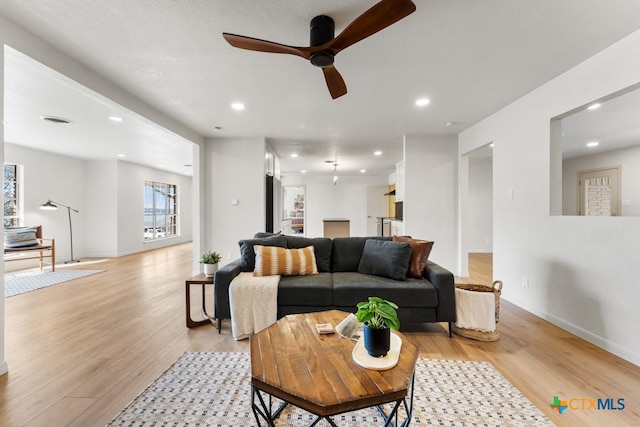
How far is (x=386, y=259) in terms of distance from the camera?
111 inches

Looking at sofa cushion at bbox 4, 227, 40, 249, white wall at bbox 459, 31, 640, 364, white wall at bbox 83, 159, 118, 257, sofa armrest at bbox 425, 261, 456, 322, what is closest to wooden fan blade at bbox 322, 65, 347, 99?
sofa armrest at bbox 425, 261, 456, 322

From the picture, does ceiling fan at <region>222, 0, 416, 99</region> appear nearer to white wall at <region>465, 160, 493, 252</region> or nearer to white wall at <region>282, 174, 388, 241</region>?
white wall at <region>465, 160, 493, 252</region>

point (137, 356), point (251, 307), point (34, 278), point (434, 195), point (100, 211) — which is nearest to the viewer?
point (137, 356)

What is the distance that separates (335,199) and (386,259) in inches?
271

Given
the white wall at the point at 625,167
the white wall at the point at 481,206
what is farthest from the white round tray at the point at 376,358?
the white wall at the point at 625,167

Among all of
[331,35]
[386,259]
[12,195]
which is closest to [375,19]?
[331,35]

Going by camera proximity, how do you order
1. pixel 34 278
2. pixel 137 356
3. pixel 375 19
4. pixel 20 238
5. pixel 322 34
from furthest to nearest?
pixel 20 238 < pixel 34 278 < pixel 137 356 < pixel 322 34 < pixel 375 19

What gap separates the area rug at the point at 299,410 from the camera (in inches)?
59.4

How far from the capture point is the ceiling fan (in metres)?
1.47

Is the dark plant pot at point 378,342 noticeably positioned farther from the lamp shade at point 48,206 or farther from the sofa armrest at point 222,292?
the lamp shade at point 48,206

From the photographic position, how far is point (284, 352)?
139 cm

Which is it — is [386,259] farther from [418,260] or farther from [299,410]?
[299,410]

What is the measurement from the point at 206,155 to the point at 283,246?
298 centimetres

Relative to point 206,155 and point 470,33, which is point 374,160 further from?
point 470,33
